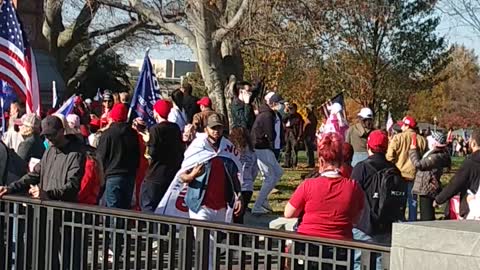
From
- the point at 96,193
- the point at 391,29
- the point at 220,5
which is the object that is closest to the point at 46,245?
the point at 96,193

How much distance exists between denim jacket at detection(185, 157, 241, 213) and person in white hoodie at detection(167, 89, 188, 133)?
4.19m

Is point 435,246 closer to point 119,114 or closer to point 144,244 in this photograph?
point 144,244

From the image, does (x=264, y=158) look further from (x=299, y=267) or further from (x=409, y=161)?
(x=299, y=267)

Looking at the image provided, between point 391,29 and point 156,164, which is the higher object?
point 391,29

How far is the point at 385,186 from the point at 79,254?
3023 millimetres

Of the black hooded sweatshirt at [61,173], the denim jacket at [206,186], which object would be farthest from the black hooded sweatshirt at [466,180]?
the black hooded sweatshirt at [61,173]

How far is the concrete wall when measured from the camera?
5.41 meters

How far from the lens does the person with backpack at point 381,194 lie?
31.1ft

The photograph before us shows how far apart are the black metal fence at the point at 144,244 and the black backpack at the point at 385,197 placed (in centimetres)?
190

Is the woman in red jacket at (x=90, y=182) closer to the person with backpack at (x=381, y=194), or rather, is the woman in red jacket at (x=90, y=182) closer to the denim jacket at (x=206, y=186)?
the denim jacket at (x=206, y=186)

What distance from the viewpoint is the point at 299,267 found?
21.6ft

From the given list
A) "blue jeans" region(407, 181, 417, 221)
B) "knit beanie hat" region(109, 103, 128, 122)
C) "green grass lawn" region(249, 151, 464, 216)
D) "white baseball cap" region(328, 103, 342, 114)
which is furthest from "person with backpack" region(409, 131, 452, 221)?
"white baseball cap" region(328, 103, 342, 114)

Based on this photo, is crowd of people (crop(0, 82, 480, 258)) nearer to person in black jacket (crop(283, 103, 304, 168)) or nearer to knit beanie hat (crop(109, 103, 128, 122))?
knit beanie hat (crop(109, 103, 128, 122))

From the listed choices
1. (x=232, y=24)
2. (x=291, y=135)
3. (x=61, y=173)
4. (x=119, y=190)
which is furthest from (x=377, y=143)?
(x=291, y=135)
